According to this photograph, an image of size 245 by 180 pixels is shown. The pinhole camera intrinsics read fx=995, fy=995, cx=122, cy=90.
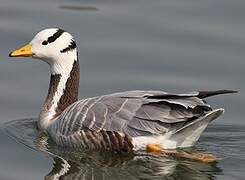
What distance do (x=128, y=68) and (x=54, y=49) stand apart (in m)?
1.64

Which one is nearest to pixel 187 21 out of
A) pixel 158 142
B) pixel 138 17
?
pixel 138 17

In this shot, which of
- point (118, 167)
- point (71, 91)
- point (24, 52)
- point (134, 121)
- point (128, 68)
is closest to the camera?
point (118, 167)

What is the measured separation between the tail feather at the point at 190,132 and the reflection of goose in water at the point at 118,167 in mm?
220

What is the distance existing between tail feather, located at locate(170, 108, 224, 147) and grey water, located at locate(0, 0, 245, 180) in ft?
0.84

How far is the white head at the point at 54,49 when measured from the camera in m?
12.5

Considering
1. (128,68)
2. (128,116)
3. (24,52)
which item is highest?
(24,52)

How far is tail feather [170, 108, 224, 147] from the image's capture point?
11141 mm

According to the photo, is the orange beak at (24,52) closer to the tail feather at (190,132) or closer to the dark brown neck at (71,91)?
the dark brown neck at (71,91)

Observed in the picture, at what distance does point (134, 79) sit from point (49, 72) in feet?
4.05

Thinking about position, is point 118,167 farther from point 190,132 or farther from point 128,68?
point 128,68

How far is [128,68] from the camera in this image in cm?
1384

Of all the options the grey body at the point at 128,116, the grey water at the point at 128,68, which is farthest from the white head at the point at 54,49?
the grey body at the point at 128,116

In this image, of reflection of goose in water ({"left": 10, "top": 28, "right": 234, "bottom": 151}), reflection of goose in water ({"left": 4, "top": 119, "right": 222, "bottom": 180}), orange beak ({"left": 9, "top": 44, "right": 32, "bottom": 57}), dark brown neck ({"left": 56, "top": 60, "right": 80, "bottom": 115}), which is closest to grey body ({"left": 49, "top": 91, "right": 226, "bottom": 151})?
reflection of goose in water ({"left": 10, "top": 28, "right": 234, "bottom": 151})

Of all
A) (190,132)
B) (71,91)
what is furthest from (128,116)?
(71,91)
